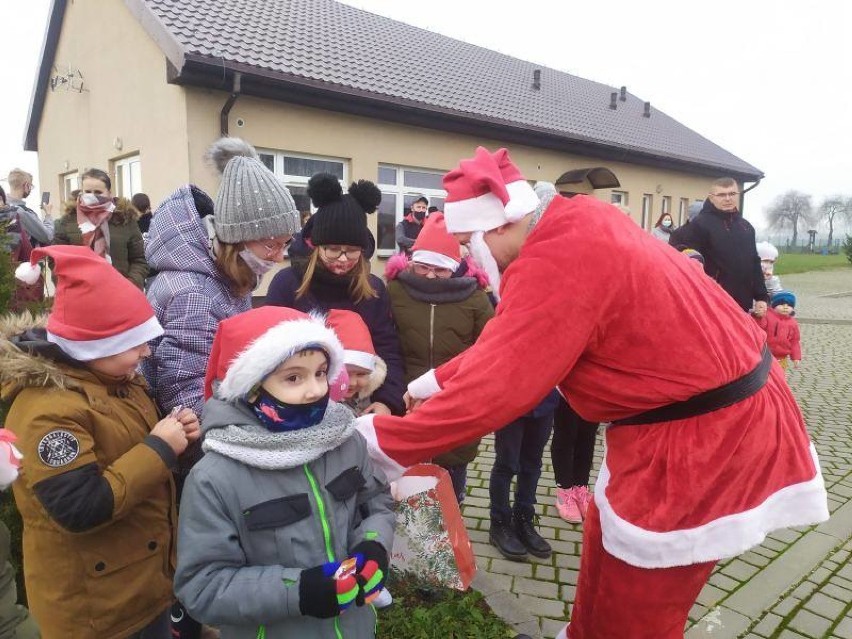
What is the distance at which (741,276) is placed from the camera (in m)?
5.32

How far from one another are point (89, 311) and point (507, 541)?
8.79ft

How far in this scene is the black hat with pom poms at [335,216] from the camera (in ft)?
8.82

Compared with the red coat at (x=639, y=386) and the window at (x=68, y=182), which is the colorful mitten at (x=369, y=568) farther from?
the window at (x=68, y=182)

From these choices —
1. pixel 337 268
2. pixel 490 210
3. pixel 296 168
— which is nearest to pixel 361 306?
pixel 337 268

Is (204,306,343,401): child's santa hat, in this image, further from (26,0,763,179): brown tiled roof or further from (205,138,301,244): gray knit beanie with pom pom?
(26,0,763,179): brown tiled roof

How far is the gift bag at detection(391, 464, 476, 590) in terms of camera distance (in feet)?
8.01

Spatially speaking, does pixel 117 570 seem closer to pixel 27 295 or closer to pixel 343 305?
pixel 343 305

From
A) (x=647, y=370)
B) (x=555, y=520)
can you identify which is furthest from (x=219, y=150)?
(x=555, y=520)

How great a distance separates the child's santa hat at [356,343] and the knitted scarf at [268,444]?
0.74m

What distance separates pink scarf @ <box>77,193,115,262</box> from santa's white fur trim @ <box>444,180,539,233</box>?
4.17 meters

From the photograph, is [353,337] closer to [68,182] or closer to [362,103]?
[362,103]

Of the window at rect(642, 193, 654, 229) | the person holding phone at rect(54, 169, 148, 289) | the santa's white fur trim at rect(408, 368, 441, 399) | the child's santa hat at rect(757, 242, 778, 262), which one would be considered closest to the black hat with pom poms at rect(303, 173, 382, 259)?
the santa's white fur trim at rect(408, 368, 441, 399)

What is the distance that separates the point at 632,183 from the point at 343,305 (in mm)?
17465

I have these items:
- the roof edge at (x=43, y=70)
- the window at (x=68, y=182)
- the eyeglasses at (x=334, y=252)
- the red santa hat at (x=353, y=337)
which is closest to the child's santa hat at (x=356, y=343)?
the red santa hat at (x=353, y=337)
